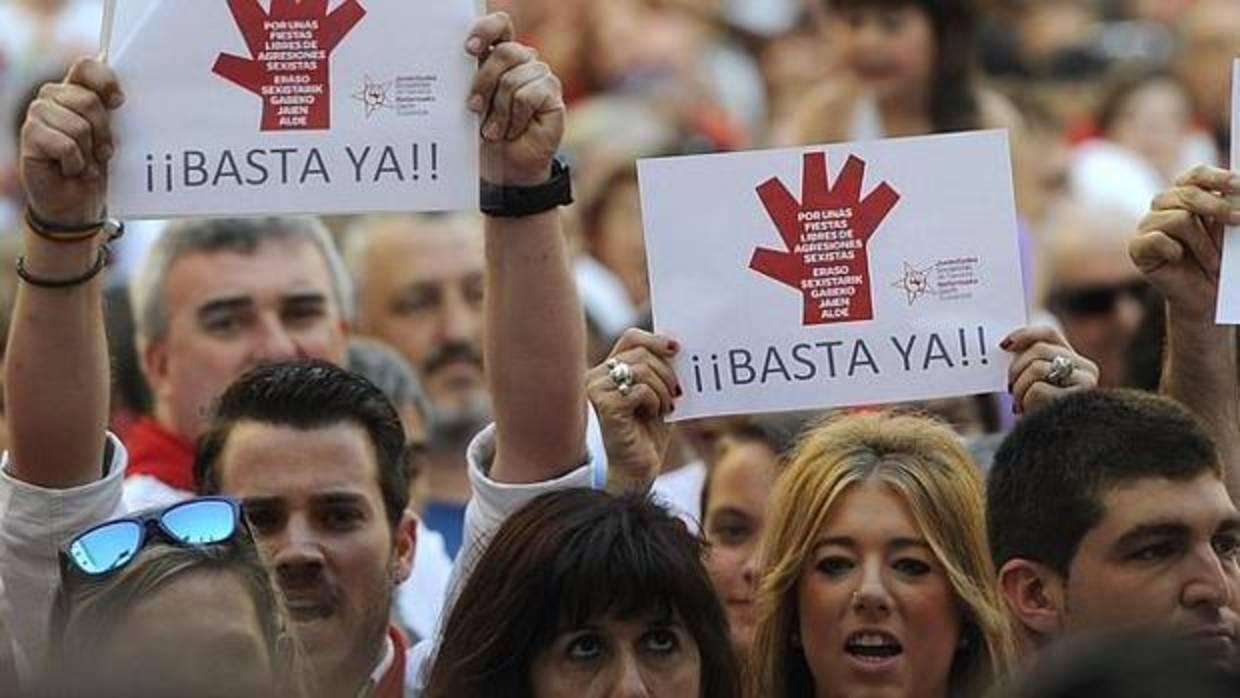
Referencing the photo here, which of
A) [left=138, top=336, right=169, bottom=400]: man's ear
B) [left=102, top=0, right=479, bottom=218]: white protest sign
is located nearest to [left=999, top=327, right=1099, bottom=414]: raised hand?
[left=102, top=0, right=479, bottom=218]: white protest sign

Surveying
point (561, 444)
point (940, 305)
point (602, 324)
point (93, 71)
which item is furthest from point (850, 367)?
point (602, 324)

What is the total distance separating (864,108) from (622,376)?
3.60 metres

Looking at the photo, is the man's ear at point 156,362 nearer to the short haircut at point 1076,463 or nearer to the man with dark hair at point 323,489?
the man with dark hair at point 323,489

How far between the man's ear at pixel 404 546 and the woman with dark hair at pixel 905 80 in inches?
125

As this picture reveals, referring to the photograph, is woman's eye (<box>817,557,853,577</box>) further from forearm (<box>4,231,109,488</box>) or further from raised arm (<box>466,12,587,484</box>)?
forearm (<box>4,231,109,488</box>)

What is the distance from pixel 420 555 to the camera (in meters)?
6.49

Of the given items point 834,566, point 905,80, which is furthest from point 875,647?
point 905,80

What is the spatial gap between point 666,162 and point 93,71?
0.97 metres

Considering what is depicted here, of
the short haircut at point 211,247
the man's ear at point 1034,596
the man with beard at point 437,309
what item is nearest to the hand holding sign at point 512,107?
the man's ear at point 1034,596

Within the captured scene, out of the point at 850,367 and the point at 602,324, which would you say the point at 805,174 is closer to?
the point at 850,367

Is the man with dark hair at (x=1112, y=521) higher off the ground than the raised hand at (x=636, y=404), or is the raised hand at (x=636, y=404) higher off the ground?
the raised hand at (x=636, y=404)

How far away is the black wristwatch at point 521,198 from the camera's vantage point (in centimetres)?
505

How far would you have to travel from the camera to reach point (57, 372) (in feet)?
16.2

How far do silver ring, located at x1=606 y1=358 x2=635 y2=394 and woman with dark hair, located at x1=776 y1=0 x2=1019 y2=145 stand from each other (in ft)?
11.2
